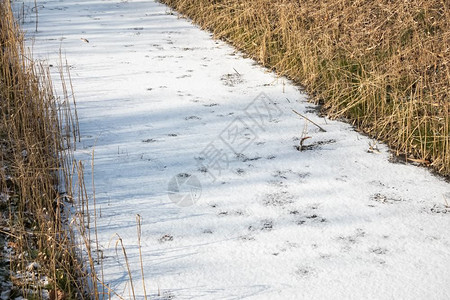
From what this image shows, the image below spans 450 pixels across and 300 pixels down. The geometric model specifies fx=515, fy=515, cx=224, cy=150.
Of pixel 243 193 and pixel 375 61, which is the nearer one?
pixel 243 193

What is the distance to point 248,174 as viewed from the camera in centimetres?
206

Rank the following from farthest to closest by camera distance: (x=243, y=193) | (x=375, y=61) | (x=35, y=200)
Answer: (x=375, y=61), (x=243, y=193), (x=35, y=200)

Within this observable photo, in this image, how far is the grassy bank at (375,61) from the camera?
7.22ft

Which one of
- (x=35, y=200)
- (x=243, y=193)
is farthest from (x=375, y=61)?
(x=35, y=200)

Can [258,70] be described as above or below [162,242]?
above

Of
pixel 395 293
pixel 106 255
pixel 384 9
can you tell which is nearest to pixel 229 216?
pixel 106 255

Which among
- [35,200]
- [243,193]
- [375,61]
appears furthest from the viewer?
[375,61]

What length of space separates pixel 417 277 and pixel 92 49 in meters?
2.68

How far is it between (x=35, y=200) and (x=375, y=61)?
172 centimetres

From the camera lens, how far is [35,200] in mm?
1779

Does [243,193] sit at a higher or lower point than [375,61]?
lower

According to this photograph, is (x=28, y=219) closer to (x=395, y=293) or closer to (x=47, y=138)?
(x=47, y=138)

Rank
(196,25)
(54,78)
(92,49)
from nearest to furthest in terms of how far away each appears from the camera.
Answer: (54,78), (92,49), (196,25)

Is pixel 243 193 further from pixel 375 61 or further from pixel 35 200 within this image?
pixel 375 61
